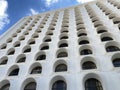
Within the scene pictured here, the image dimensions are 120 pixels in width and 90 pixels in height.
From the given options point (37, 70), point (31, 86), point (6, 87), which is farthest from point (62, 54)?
point (6, 87)

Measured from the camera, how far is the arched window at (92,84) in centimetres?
1109

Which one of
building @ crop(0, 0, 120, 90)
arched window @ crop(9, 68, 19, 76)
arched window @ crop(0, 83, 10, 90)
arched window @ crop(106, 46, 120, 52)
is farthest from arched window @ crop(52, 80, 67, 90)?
arched window @ crop(106, 46, 120, 52)

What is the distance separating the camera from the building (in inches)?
452

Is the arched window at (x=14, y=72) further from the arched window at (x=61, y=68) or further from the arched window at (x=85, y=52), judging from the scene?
the arched window at (x=85, y=52)

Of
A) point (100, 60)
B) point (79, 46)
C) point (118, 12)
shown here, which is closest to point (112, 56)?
point (100, 60)

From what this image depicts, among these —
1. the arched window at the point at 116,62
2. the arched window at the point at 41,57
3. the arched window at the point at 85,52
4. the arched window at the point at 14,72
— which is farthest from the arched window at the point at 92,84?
the arched window at the point at 14,72

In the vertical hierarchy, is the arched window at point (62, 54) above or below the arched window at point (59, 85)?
above

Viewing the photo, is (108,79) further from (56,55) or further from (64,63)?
(56,55)

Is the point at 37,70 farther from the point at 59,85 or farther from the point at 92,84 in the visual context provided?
the point at 92,84

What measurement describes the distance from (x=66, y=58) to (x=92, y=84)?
3.08 meters

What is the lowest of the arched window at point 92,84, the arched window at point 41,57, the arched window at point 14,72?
the arched window at point 92,84

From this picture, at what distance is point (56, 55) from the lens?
48.1ft

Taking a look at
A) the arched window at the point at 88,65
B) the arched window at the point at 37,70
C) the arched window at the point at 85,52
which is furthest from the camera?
the arched window at the point at 85,52

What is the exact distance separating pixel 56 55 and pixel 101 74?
453cm
